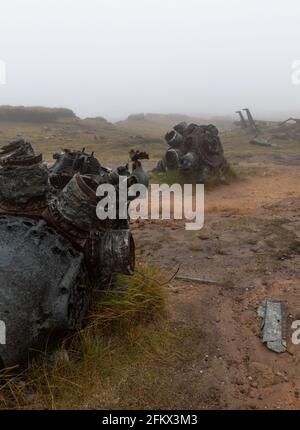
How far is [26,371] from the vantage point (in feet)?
11.8

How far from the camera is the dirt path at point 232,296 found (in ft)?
12.3

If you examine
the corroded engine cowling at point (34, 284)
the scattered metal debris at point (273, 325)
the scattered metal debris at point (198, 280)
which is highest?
the corroded engine cowling at point (34, 284)

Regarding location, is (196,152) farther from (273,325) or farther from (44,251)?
(44,251)

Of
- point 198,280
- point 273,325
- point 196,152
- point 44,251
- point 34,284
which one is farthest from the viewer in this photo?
point 196,152

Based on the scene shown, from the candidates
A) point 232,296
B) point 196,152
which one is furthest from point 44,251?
point 196,152

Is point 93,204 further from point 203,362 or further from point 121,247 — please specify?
point 203,362

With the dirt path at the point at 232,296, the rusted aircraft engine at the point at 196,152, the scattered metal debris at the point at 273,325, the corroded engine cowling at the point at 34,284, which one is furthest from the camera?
the rusted aircraft engine at the point at 196,152

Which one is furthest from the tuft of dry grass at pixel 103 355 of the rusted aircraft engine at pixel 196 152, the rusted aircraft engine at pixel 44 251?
the rusted aircraft engine at pixel 196 152

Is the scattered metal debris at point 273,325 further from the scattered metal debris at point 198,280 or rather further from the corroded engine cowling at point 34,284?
the corroded engine cowling at point 34,284

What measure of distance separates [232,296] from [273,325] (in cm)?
83

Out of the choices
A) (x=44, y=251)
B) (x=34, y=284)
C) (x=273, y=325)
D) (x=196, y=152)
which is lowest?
(x=273, y=325)

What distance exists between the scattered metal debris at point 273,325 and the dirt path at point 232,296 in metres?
0.07

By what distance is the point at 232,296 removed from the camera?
17.6ft

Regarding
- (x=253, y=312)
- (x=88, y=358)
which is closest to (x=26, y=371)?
(x=88, y=358)
